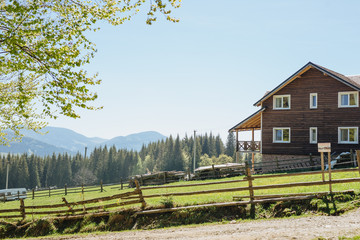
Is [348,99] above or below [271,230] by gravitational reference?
above

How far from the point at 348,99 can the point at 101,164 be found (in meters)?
115

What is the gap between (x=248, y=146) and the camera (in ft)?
119

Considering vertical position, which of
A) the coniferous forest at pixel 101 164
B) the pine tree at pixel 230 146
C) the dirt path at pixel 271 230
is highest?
the pine tree at pixel 230 146

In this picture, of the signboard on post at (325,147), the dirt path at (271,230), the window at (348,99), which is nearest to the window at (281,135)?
the window at (348,99)

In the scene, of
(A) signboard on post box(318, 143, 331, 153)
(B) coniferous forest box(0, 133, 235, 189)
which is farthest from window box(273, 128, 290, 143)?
(B) coniferous forest box(0, 133, 235, 189)

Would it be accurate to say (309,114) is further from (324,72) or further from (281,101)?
(324,72)

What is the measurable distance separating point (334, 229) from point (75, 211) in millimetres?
12258

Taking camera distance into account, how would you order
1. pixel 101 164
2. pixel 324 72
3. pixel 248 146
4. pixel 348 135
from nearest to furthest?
A: 1. pixel 348 135
2. pixel 324 72
3. pixel 248 146
4. pixel 101 164

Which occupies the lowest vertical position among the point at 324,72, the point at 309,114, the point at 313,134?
the point at 313,134

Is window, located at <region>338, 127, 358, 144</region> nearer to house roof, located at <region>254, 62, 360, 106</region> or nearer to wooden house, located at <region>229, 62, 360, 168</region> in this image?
wooden house, located at <region>229, 62, 360, 168</region>

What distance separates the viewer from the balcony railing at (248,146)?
1416 inches

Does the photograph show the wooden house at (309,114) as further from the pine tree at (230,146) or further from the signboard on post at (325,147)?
the pine tree at (230,146)

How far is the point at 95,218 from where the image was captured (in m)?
16.6

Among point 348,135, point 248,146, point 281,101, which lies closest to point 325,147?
point 348,135
